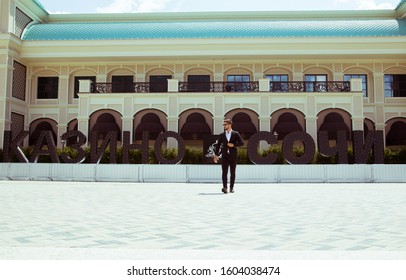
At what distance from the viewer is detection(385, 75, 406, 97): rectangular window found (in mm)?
29500

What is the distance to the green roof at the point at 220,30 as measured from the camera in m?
29.5

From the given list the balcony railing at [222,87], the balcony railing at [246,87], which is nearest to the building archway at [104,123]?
the balcony railing at [246,87]

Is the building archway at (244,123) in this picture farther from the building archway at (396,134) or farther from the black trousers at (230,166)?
the black trousers at (230,166)

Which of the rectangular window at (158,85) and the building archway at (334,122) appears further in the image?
the rectangular window at (158,85)

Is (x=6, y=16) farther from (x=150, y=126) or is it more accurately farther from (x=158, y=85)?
(x=150, y=126)

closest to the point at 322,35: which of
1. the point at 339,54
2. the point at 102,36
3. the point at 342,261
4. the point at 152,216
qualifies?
the point at 339,54

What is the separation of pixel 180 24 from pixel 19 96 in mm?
13021

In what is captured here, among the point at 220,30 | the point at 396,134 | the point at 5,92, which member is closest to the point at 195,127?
the point at 220,30

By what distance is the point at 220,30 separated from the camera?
30250 millimetres

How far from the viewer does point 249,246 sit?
13.4 feet

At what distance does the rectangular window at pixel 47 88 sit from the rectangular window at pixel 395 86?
24491 mm

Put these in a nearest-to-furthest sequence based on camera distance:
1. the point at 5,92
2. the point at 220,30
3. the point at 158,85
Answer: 1. the point at 5,92
2. the point at 158,85
3. the point at 220,30

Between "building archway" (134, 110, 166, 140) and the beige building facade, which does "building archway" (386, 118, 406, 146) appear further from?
"building archway" (134, 110, 166, 140)

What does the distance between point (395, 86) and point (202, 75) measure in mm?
14100
